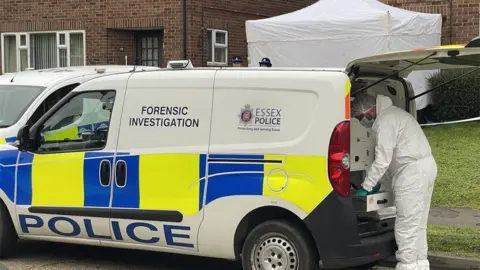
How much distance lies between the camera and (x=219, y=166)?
5.89m

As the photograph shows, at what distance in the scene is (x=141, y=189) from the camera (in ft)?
20.5

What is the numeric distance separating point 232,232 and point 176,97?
1309 millimetres

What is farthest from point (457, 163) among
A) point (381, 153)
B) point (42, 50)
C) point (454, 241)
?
point (42, 50)

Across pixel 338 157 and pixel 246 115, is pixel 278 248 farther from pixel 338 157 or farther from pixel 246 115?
pixel 246 115

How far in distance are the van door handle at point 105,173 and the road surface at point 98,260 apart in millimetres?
1014

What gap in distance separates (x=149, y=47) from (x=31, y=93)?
9.50 m

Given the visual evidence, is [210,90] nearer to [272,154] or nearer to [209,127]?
[209,127]

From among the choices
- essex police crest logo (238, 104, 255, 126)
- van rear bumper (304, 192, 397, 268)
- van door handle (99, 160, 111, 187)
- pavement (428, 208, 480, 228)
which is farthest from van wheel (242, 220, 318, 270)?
pavement (428, 208, 480, 228)

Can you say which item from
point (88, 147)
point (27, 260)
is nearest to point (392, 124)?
point (88, 147)

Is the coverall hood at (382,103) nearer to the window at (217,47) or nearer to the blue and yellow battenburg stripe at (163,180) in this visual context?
the blue and yellow battenburg stripe at (163,180)

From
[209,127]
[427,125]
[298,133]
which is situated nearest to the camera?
[298,133]

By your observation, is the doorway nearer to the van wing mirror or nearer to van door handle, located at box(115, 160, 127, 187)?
the van wing mirror

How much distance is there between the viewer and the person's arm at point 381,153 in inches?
225

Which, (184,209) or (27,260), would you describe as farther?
(27,260)
